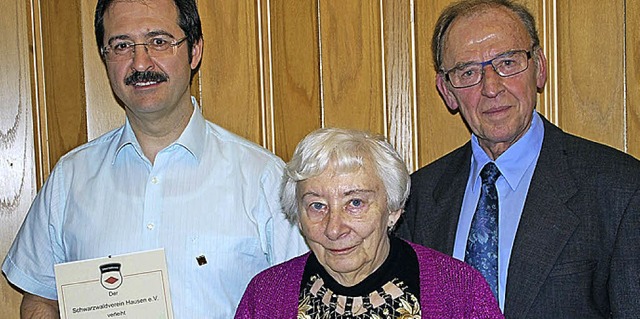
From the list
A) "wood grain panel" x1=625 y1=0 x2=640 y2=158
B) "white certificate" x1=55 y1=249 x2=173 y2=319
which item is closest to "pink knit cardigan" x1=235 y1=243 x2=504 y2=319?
"white certificate" x1=55 y1=249 x2=173 y2=319

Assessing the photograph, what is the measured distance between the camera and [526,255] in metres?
1.90

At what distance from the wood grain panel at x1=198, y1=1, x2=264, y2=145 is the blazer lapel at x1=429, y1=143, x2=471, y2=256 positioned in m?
0.64

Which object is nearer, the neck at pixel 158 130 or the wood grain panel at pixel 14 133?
the neck at pixel 158 130

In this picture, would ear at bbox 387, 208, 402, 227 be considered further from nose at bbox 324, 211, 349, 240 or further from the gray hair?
nose at bbox 324, 211, 349, 240

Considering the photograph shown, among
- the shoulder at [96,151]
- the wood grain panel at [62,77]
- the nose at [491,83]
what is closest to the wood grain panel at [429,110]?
the nose at [491,83]

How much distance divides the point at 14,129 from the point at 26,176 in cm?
15

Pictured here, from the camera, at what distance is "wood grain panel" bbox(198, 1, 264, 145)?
94.6 inches

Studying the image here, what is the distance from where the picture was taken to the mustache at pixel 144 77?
200cm

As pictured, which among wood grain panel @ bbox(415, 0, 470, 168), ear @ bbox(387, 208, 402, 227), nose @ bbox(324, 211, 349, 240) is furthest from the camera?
wood grain panel @ bbox(415, 0, 470, 168)

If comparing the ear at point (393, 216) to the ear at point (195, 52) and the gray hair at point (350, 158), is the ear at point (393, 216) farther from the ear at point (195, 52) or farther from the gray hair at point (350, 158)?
the ear at point (195, 52)

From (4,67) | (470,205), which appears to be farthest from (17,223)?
(470,205)

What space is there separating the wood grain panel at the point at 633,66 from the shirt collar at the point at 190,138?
1.25m

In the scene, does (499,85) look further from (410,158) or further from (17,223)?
(17,223)

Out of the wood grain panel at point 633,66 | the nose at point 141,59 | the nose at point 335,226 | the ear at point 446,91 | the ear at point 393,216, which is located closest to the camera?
the nose at point 335,226
